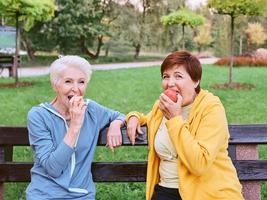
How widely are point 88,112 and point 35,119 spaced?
34cm

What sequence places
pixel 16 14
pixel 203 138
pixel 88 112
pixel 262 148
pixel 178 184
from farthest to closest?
pixel 16 14, pixel 262 148, pixel 88 112, pixel 178 184, pixel 203 138

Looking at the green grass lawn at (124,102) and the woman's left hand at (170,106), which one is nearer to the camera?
the woman's left hand at (170,106)

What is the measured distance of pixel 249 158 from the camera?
3689 millimetres

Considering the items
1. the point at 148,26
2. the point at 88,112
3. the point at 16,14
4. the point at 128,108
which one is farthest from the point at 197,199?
the point at 148,26

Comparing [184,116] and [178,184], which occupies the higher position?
[184,116]

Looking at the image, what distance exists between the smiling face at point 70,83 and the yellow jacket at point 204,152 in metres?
0.60

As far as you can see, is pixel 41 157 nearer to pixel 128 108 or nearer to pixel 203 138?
pixel 203 138

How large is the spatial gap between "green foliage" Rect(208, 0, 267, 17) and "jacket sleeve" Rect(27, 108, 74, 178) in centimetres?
1222

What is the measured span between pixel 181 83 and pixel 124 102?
9048mm

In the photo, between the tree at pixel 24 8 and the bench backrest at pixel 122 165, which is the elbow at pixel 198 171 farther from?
the tree at pixel 24 8

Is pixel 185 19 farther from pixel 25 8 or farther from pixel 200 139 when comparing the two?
pixel 200 139

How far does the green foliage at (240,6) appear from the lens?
14492 mm

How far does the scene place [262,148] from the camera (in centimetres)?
691

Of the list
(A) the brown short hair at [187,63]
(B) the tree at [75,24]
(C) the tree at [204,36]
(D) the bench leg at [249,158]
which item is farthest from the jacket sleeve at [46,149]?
(C) the tree at [204,36]
